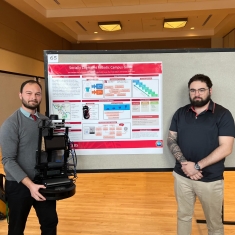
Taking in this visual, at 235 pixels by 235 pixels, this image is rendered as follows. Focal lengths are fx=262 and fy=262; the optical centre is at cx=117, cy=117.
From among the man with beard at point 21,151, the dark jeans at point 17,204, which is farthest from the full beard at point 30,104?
the dark jeans at point 17,204

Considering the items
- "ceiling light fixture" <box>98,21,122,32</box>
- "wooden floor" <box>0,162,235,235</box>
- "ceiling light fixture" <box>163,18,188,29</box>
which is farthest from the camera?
"ceiling light fixture" <box>98,21,122,32</box>

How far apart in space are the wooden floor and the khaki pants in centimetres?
63

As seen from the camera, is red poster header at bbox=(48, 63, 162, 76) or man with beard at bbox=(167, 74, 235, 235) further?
red poster header at bbox=(48, 63, 162, 76)

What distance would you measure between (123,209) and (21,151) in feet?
5.49

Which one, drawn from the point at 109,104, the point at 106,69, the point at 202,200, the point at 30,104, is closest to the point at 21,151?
the point at 30,104

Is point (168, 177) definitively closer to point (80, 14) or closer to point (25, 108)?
point (25, 108)

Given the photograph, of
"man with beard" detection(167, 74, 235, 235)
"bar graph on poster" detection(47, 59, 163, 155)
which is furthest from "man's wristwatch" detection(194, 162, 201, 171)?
"bar graph on poster" detection(47, 59, 163, 155)

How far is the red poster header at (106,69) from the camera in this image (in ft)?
6.57

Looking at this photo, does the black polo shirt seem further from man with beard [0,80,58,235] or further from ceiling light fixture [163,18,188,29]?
ceiling light fixture [163,18,188,29]

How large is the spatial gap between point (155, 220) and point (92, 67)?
1752 mm

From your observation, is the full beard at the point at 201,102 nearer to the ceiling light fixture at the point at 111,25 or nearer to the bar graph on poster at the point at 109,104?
the bar graph on poster at the point at 109,104

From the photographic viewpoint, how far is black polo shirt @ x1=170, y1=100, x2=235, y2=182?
1793mm

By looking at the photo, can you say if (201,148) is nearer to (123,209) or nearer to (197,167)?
(197,167)

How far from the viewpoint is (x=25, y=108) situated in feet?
5.97
